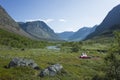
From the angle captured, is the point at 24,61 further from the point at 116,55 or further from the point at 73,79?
the point at 116,55

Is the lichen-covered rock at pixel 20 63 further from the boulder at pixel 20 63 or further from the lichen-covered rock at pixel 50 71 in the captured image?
the lichen-covered rock at pixel 50 71

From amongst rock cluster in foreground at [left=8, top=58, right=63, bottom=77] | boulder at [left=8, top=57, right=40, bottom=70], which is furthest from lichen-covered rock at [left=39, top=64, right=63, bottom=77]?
boulder at [left=8, top=57, right=40, bottom=70]

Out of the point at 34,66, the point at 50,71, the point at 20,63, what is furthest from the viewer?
the point at 20,63

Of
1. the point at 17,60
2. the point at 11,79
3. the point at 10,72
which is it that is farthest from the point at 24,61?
the point at 11,79

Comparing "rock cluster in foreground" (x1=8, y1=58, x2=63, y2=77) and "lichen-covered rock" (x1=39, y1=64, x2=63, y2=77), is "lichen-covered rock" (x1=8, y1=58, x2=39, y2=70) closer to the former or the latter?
"rock cluster in foreground" (x1=8, y1=58, x2=63, y2=77)

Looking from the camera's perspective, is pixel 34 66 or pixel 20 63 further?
pixel 20 63

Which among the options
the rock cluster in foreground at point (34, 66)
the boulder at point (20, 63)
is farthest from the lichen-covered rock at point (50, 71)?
the boulder at point (20, 63)

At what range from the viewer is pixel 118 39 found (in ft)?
227

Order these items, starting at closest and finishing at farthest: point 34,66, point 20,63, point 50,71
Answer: point 50,71
point 34,66
point 20,63

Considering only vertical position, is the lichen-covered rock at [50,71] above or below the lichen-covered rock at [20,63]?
below

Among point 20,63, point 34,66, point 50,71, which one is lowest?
point 50,71

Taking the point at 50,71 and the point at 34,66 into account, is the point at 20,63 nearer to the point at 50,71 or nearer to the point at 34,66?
the point at 34,66

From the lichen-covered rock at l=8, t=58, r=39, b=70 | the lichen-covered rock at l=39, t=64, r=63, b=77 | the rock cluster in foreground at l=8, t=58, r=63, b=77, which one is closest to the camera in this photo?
the lichen-covered rock at l=39, t=64, r=63, b=77

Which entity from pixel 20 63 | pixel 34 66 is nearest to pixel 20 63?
pixel 20 63
